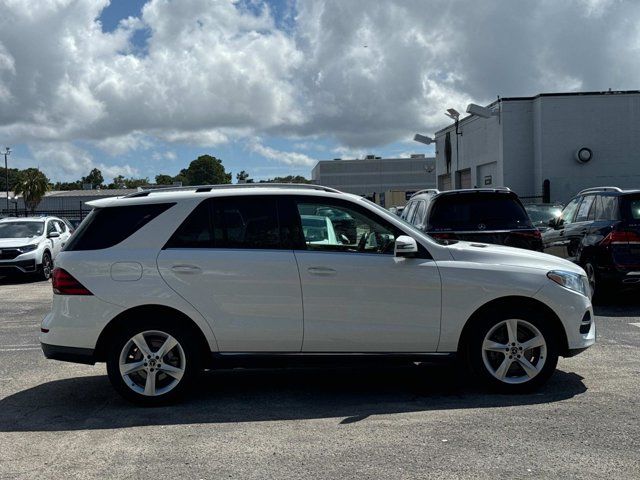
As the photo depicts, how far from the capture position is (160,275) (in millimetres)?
5426

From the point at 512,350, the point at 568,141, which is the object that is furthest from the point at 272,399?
the point at 568,141

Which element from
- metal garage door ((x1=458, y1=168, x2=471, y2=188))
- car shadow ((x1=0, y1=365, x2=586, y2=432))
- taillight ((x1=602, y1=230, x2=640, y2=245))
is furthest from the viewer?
metal garage door ((x1=458, y1=168, x2=471, y2=188))

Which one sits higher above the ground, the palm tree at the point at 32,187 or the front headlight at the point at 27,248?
the palm tree at the point at 32,187

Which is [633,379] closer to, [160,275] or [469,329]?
[469,329]

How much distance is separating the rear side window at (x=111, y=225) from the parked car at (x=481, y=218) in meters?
4.93

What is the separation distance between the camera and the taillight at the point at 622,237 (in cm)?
972

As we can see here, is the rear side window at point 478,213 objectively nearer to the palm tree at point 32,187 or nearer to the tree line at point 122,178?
the tree line at point 122,178

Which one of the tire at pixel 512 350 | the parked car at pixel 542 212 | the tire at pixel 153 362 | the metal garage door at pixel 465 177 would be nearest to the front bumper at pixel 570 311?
the tire at pixel 512 350

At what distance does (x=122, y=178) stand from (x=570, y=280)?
143m

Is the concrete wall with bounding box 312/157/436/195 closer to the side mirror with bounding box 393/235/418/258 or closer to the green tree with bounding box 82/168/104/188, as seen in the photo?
the green tree with bounding box 82/168/104/188

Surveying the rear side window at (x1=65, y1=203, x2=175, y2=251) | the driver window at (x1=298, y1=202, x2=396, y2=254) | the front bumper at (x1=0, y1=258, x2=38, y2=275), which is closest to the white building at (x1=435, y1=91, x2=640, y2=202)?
the front bumper at (x1=0, y1=258, x2=38, y2=275)

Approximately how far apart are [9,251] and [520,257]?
13574 millimetres

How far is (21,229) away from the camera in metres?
17.2

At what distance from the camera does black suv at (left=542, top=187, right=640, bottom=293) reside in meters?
9.73
